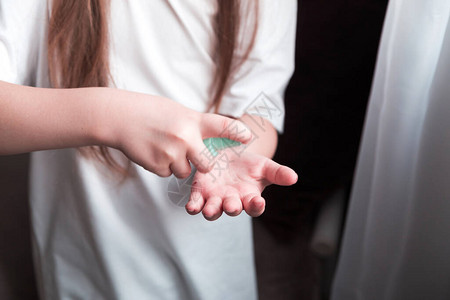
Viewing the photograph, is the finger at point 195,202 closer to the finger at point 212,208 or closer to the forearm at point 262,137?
the finger at point 212,208

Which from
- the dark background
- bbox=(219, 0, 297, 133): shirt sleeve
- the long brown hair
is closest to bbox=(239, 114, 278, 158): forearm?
bbox=(219, 0, 297, 133): shirt sleeve

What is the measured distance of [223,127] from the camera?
41 centimetres

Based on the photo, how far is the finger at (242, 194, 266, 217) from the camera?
416mm

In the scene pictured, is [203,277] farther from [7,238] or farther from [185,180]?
[7,238]

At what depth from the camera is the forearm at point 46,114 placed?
0.42 m

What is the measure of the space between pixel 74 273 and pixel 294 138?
2.32ft

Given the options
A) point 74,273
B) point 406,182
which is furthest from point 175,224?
point 406,182

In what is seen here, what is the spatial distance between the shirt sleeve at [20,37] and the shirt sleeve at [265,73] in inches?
10.8

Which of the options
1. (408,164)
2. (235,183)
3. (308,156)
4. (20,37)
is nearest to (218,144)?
(235,183)

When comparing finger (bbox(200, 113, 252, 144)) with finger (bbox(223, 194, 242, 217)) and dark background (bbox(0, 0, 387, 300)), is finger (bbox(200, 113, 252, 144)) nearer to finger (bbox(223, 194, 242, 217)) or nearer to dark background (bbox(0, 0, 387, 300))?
finger (bbox(223, 194, 242, 217))

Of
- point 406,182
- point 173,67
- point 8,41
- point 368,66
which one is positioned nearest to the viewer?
point 8,41

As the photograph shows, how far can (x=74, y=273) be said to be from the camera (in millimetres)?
644

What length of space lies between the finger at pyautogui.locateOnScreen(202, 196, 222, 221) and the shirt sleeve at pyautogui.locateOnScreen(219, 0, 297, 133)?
0.64 ft

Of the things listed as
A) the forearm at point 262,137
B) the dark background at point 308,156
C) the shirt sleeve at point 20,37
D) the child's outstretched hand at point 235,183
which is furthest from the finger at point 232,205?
the dark background at point 308,156
